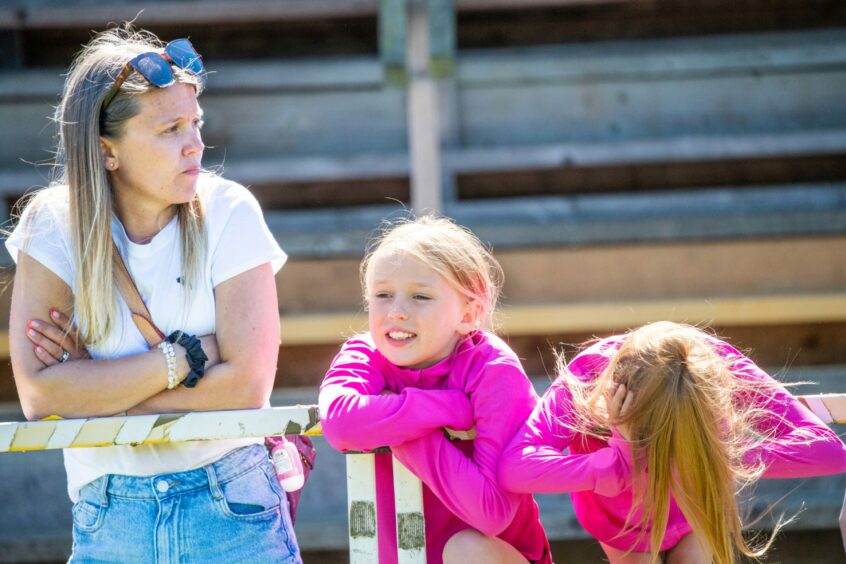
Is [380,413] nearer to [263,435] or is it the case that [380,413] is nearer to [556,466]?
[263,435]

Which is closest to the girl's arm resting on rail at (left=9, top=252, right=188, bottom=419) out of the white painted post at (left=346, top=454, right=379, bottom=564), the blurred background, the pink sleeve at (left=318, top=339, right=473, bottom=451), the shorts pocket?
the shorts pocket

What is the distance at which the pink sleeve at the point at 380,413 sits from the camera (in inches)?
70.8

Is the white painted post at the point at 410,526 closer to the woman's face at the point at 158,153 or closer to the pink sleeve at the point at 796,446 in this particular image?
the pink sleeve at the point at 796,446

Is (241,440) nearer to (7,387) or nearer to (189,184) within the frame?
(189,184)

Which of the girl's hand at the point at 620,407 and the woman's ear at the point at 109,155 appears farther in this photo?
the woman's ear at the point at 109,155

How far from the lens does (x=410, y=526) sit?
1.77 metres

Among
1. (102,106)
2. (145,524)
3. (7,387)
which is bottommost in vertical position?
(7,387)

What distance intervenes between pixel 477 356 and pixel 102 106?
92cm

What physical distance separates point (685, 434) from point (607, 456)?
5.6 inches

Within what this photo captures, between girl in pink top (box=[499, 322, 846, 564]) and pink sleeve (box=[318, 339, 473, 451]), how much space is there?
0.13 m

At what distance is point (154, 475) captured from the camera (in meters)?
1.99

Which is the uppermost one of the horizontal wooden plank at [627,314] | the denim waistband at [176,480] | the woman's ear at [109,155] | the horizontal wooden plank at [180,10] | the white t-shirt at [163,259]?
the horizontal wooden plank at [180,10]

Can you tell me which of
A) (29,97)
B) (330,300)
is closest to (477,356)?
(330,300)

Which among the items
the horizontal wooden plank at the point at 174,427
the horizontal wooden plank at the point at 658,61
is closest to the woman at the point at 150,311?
the horizontal wooden plank at the point at 174,427
